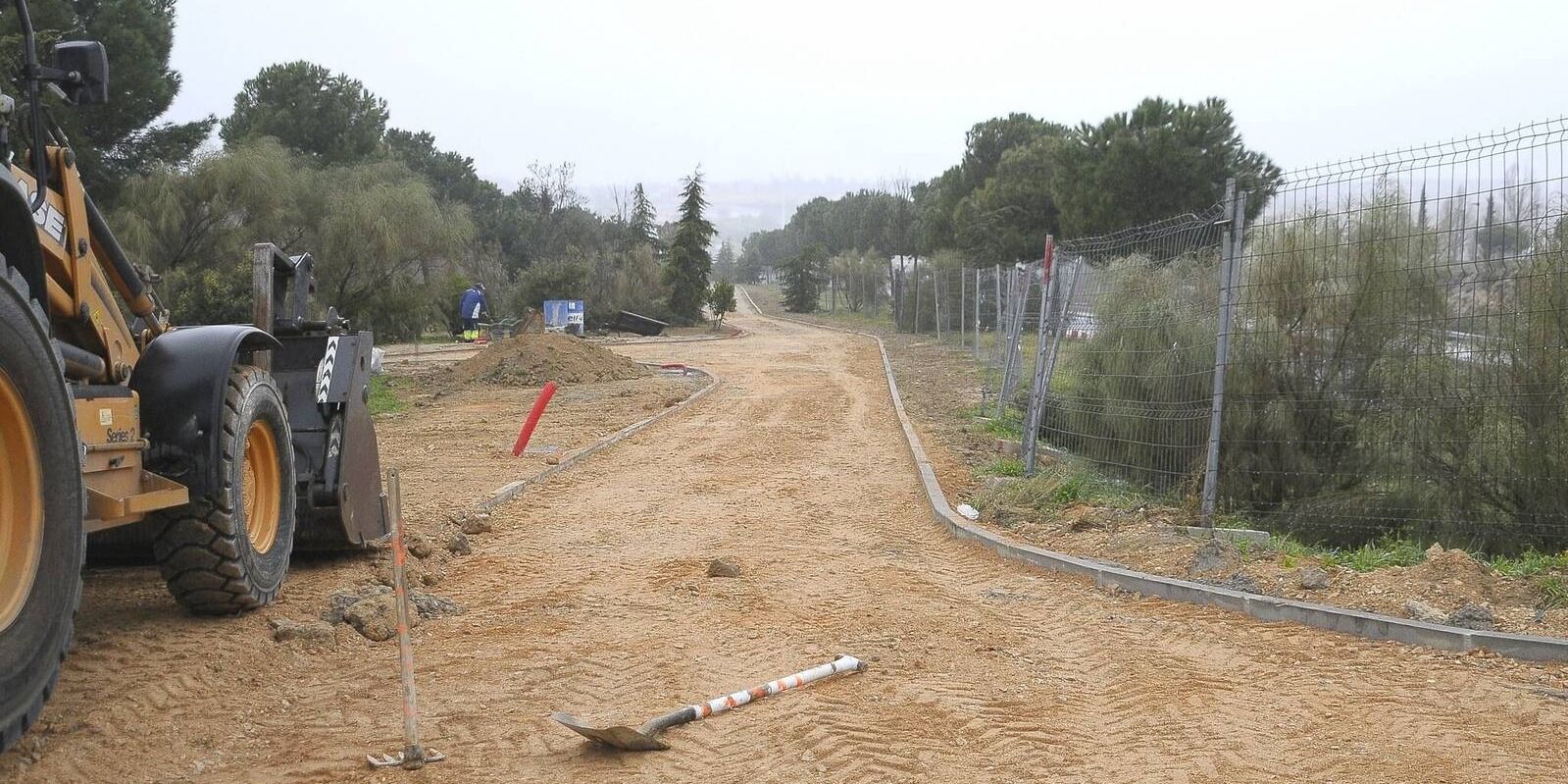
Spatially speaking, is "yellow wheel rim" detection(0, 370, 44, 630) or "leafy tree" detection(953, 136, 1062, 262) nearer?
"yellow wheel rim" detection(0, 370, 44, 630)

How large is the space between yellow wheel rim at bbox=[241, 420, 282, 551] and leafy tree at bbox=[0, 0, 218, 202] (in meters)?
16.8

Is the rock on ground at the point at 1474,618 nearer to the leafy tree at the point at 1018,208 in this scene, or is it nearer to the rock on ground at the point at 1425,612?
the rock on ground at the point at 1425,612

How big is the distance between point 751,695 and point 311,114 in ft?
162

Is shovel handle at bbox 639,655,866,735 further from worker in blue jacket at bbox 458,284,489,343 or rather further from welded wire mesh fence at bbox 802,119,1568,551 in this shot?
worker in blue jacket at bbox 458,284,489,343

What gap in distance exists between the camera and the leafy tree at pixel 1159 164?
3734cm

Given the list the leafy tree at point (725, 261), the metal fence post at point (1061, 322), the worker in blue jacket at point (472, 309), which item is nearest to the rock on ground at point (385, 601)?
the metal fence post at point (1061, 322)

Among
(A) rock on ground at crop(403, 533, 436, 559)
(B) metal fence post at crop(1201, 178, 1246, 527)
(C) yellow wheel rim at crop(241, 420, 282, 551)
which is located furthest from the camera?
(B) metal fence post at crop(1201, 178, 1246, 527)

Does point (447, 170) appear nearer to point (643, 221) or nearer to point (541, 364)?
point (643, 221)

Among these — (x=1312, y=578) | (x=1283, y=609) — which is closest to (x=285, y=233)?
(x=1312, y=578)

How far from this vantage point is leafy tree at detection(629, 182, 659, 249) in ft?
236

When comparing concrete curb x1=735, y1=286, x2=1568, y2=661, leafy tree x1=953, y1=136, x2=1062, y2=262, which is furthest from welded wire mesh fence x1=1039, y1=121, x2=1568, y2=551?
leafy tree x1=953, y1=136, x2=1062, y2=262

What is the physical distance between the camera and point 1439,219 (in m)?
7.98

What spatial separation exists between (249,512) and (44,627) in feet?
8.01

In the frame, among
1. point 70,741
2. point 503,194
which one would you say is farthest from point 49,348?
point 503,194
